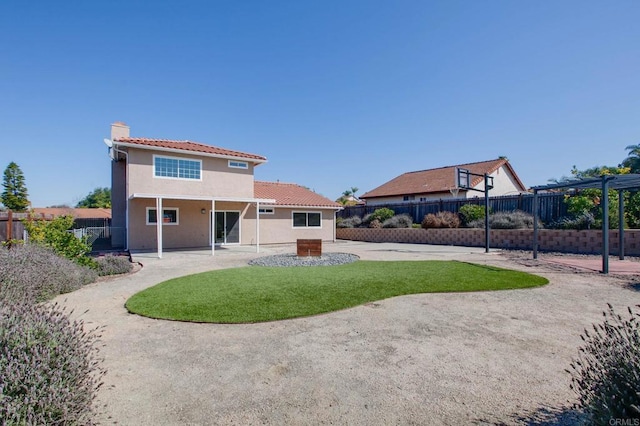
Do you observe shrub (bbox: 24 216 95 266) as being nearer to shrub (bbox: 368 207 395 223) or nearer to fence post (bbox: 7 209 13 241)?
fence post (bbox: 7 209 13 241)

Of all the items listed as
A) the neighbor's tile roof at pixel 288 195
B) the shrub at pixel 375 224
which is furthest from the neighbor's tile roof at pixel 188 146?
the shrub at pixel 375 224

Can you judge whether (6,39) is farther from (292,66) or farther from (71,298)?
(292,66)

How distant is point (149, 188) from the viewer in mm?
16672

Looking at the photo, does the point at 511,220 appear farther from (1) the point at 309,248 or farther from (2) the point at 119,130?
(2) the point at 119,130

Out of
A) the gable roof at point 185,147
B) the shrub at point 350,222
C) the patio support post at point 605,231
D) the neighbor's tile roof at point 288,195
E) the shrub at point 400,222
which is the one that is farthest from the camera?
the shrub at point 350,222

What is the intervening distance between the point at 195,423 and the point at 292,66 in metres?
16.4

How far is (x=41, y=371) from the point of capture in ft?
7.20

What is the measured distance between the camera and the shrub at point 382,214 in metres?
24.8

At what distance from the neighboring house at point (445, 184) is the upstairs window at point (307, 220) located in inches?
469

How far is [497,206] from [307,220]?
13088 mm

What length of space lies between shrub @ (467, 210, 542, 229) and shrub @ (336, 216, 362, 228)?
9.97m

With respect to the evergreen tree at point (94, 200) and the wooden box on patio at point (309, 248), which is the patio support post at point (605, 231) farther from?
the evergreen tree at point (94, 200)

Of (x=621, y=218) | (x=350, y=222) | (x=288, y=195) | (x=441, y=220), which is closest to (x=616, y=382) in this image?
(x=621, y=218)

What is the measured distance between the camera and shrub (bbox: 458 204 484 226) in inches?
781
